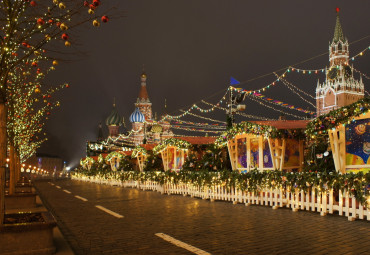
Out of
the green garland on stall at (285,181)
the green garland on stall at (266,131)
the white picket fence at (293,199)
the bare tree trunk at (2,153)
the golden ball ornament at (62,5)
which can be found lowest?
the white picket fence at (293,199)

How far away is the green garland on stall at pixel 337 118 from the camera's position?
9211 millimetres

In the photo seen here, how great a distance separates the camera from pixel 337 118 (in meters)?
9.88

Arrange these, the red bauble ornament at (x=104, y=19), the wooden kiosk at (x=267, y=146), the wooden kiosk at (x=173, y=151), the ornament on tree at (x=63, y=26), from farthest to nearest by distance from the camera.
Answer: the wooden kiosk at (x=173, y=151) → the wooden kiosk at (x=267, y=146) → the ornament on tree at (x=63, y=26) → the red bauble ornament at (x=104, y=19)

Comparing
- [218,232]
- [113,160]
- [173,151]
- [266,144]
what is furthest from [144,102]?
[218,232]

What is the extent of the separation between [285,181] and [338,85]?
104m

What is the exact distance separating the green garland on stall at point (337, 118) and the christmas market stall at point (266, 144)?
85.9 inches

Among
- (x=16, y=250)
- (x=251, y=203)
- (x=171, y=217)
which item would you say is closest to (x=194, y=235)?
(x=171, y=217)

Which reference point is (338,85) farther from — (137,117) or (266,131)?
(266,131)

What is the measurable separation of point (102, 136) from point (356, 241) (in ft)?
364

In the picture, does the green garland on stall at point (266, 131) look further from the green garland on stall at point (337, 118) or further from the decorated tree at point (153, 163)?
the decorated tree at point (153, 163)

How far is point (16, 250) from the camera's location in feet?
16.2

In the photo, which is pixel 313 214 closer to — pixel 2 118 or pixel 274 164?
pixel 274 164

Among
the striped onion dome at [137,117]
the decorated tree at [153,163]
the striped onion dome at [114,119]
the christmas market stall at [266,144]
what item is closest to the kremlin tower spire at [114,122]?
the striped onion dome at [114,119]

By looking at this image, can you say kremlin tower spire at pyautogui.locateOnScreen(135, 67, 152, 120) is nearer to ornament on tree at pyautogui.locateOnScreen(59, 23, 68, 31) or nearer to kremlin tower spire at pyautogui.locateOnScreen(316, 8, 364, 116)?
kremlin tower spire at pyautogui.locateOnScreen(316, 8, 364, 116)
